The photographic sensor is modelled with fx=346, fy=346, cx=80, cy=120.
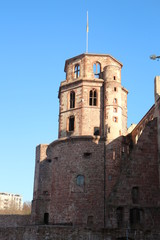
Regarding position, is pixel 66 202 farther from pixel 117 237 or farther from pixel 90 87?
pixel 90 87

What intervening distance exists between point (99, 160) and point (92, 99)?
8.23m

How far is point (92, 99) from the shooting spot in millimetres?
40688

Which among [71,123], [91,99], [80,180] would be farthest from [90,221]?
[91,99]

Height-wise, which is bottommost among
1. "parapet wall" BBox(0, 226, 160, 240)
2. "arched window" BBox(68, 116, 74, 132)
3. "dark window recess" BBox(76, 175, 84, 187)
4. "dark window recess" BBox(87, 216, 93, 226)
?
"parapet wall" BBox(0, 226, 160, 240)

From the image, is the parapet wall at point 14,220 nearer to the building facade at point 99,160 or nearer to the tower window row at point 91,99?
the building facade at point 99,160

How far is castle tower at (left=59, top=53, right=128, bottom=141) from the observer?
128ft

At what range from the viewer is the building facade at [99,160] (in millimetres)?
30663

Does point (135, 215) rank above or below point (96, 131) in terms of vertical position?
below

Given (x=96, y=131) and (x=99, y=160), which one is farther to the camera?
(x=96, y=131)

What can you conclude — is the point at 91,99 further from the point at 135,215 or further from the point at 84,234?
the point at 84,234

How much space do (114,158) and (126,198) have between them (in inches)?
238

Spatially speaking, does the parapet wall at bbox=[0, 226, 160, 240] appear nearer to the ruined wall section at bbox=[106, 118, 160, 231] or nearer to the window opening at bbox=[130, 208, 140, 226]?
the ruined wall section at bbox=[106, 118, 160, 231]

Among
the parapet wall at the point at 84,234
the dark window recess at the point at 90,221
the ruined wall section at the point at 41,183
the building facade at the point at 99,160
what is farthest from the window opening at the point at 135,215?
the ruined wall section at the point at 41,183

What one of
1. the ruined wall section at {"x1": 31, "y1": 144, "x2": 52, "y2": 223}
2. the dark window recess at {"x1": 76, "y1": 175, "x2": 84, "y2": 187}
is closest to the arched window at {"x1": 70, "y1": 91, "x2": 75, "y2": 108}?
the ruined wall section at {"x1": 31, "y1": 144, "x2": 52, "y2": 223}
